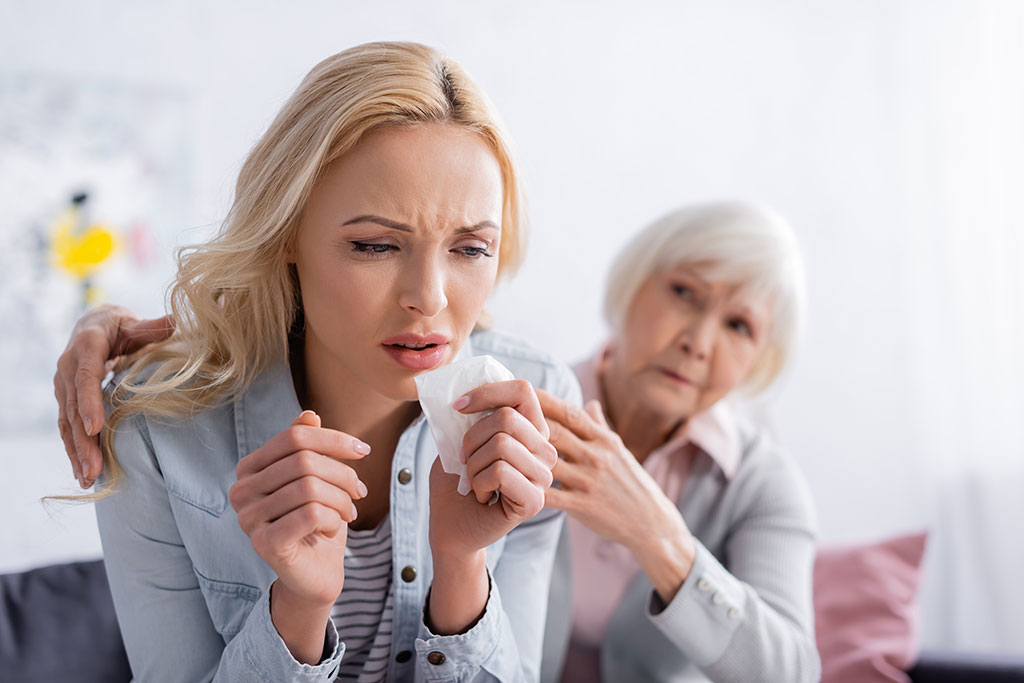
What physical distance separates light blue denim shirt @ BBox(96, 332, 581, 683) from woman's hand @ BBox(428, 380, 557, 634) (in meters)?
0.04

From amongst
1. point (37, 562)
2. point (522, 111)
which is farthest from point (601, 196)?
point (37, 562)

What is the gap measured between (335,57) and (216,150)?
67.2 inches

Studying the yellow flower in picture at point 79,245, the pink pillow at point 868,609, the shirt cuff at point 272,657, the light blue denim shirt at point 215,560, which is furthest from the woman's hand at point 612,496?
the yellow flower in picture at point 79,245

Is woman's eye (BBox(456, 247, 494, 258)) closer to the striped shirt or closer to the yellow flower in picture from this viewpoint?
the striped shirt

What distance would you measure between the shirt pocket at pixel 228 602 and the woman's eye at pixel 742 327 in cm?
96

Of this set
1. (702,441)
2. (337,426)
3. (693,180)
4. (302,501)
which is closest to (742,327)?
(702,441)

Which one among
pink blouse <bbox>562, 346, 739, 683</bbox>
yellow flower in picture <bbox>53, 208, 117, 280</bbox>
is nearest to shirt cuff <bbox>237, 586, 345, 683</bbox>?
pink blouse <bbox>562, 346, 739, 683</bbox>

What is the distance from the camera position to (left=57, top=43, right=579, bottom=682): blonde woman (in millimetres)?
942

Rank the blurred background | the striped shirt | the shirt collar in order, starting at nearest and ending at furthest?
the striped shirt → the shirt collar → the blurred background

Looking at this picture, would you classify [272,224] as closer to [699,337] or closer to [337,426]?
[337,426]

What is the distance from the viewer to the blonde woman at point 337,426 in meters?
0.94

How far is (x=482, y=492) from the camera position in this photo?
0.92 m

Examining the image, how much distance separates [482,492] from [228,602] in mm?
420

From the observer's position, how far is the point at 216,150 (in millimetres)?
2646
